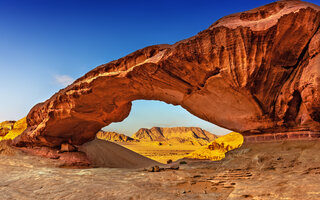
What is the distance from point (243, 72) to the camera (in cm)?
452

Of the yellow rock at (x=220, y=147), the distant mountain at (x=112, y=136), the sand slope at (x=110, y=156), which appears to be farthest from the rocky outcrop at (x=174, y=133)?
the sand slope at (x=110, y=156)

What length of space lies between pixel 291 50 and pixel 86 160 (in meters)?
9.32

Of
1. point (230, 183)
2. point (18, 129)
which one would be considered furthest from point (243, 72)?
point (18, 129)

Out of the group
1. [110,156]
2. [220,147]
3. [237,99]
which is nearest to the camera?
[237,99]

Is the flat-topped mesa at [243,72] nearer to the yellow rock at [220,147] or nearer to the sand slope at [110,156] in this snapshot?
the sand slope at [110,156]

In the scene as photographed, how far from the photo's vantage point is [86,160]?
937 centimetres

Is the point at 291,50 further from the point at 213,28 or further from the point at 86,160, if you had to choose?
the point at 86,160

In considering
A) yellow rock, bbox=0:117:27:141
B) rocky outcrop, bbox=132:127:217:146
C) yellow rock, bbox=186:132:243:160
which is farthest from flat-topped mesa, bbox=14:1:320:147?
rocky outcrop, bbox=132:127:217:146

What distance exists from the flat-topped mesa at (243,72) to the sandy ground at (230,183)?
0.76 metres

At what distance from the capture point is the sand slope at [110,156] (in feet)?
33.3

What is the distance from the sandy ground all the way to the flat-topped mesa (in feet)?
2.48

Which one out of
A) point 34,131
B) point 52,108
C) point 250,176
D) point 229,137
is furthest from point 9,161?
point 229,137

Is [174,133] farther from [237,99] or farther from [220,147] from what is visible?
[237,99]

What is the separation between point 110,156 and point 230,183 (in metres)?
8.95
